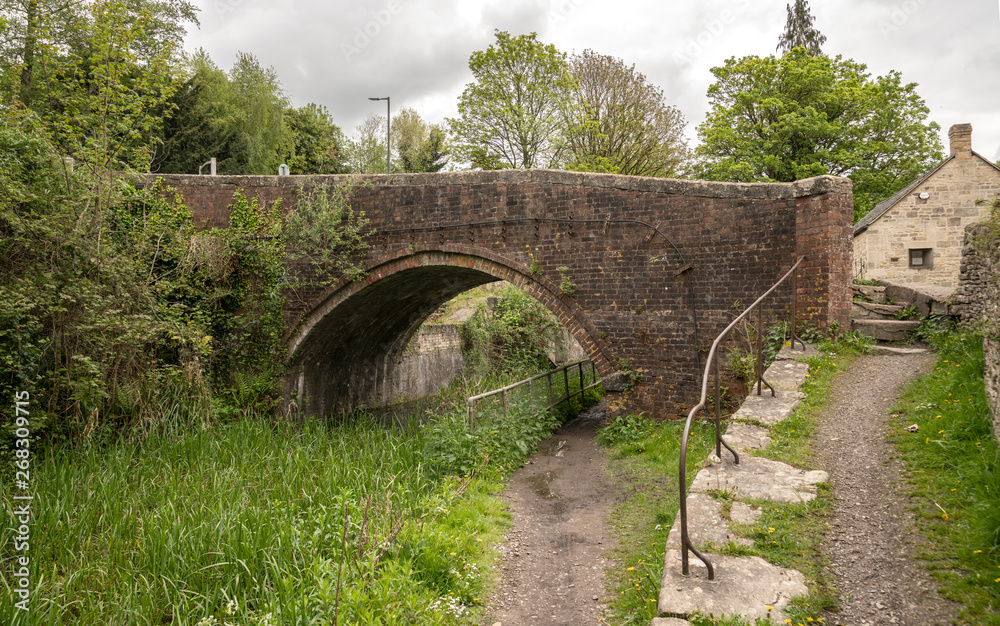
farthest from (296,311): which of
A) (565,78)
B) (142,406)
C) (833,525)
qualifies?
(565,78)

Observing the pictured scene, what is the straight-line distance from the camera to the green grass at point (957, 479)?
8.86 feet

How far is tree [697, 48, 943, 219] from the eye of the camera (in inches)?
675

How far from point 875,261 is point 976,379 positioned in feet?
40.1

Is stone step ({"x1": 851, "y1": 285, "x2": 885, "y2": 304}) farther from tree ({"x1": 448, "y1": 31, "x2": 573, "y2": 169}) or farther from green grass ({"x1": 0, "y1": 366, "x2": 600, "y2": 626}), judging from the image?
tree ({"x1": 448, "y1": 31, "x2": 573, "y2": 169})

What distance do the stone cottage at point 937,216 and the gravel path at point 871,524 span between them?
11.5m

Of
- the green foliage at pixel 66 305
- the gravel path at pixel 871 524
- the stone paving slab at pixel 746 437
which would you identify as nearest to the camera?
the gravel path at pixel 871 524

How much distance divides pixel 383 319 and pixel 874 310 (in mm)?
9248

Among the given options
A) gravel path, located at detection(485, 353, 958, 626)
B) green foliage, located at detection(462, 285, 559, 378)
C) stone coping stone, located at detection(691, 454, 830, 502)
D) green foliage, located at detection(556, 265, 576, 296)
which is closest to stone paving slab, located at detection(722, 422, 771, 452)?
stone coping stone, located at detection(691, 454, 830, 502)

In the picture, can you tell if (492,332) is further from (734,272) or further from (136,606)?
(136,606)

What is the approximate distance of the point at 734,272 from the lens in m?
7.61

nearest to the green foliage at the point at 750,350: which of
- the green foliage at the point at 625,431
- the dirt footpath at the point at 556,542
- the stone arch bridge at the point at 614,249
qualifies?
the stone arch bridge at the point at 614,249

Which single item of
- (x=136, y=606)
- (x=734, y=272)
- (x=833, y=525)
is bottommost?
(x=136, y=606)

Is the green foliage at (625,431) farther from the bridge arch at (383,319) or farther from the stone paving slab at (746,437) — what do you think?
the stone paving slab at (746,437)

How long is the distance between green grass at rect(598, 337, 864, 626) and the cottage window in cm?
1044
